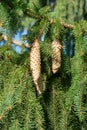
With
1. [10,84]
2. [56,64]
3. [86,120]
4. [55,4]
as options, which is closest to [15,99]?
[10,84]

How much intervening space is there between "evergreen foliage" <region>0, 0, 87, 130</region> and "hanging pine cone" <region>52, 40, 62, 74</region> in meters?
0.02

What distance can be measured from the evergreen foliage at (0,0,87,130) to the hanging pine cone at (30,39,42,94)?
33mm

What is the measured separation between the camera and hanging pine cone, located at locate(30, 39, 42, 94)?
1.66m

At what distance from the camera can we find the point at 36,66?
1655 millimetres

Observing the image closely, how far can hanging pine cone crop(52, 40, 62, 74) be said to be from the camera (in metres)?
1.71

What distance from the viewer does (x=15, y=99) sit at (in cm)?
162

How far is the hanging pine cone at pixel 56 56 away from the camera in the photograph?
1714mm

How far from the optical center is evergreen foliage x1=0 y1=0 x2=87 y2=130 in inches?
64.4

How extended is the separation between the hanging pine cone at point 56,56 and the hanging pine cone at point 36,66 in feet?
0.23

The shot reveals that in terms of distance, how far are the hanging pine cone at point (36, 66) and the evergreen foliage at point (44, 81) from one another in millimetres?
33

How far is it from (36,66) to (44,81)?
0.48 feet

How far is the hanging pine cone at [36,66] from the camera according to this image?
166 centimetres

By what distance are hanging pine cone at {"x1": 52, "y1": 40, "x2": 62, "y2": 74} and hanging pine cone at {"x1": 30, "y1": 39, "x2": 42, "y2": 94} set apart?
71 mm

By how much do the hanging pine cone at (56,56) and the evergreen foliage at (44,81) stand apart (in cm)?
2
